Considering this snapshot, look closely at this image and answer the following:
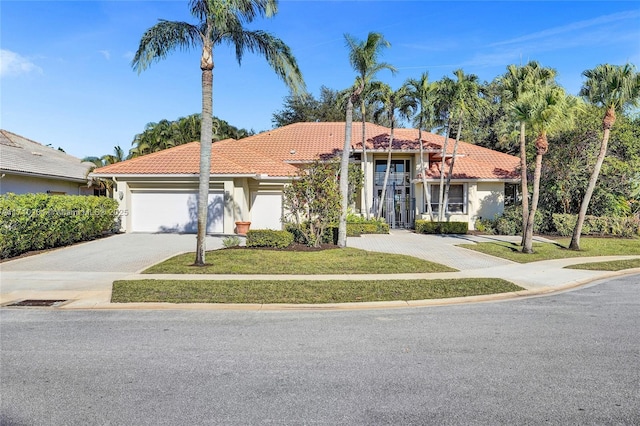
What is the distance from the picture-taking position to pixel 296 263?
41.1 ft

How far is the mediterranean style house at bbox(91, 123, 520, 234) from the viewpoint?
68.8ft

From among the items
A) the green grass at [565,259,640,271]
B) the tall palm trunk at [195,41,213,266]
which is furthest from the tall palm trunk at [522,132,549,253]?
the tall palm trunk at [195,41,213,266]

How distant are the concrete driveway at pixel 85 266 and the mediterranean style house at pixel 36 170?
565cm

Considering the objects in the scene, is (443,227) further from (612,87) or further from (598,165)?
(612,87)

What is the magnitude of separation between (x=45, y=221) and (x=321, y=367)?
45.7ft

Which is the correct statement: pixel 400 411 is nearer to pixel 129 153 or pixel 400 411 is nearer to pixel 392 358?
pixel 392 358


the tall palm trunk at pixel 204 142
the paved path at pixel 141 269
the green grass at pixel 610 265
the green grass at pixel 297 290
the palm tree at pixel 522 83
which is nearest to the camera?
the green grass at pixel 297 290

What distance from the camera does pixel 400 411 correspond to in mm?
3750

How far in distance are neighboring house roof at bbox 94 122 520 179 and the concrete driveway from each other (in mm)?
4411

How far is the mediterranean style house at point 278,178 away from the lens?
826 inches

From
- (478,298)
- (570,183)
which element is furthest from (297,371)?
(570,183)

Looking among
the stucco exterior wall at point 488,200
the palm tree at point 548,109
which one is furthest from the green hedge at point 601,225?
the palm tree at point 548,109

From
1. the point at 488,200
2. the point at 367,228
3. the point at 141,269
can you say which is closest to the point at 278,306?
the point at 141,269

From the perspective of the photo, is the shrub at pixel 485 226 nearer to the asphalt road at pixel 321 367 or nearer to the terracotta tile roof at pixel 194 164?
the terracotta tile roof at pixel 194 164
